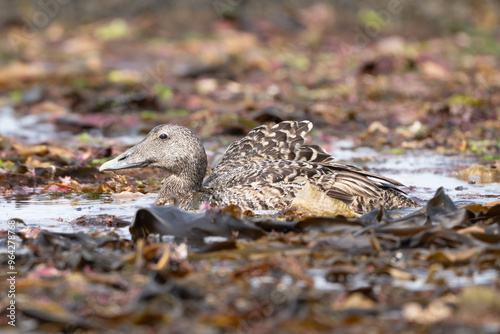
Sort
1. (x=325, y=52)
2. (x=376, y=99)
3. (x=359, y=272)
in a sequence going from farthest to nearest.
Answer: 1. (x=325, y=52)
2. (x=376, y=99)
3. (x=359, y=272)

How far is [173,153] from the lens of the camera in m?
6.99

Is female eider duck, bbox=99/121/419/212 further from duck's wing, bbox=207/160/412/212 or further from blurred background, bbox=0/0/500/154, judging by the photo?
blurred background, bbox=0/0/500/154

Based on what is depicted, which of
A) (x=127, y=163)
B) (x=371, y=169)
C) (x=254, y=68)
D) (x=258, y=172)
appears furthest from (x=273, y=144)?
(x=254, y=68)

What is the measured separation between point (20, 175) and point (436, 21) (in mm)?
17896

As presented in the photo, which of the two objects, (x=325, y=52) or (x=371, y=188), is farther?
(x=325, y=52)

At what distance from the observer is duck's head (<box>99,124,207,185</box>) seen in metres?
6.98

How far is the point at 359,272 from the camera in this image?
444 cm

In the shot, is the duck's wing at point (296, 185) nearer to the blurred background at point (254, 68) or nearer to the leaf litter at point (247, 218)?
the leaf litter at point (247, 218)

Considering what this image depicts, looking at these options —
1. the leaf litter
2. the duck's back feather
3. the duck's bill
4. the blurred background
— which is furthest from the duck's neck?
the blurred background

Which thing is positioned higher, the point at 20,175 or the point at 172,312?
the point at 20,175

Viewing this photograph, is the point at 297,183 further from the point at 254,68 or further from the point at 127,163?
the point at 254,68

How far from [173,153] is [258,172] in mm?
763

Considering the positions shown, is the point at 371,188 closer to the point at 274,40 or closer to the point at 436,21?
the point at 274,40

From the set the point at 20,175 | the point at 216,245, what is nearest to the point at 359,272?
the point at 216,245
